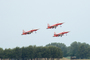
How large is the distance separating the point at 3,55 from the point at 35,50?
2380 centimetres

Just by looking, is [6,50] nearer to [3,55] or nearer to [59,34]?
[3,55]

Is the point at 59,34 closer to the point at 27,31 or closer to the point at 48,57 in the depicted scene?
the point at 27,31

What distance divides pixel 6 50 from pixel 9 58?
851cm

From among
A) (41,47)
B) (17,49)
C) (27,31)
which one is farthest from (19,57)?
(27,31)

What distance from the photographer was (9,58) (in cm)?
18300

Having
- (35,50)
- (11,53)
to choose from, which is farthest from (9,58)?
(35,50)

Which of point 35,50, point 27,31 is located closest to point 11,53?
point 35,50

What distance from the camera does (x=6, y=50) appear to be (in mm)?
189000

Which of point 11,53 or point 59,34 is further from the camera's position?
point 11,53

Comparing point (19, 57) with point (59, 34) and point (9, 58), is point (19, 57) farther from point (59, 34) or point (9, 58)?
point (59, 34)

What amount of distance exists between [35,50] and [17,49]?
42.1 ft

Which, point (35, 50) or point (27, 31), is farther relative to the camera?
point (35, 50)

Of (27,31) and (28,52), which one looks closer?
(27,31)

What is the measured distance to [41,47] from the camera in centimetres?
18738
